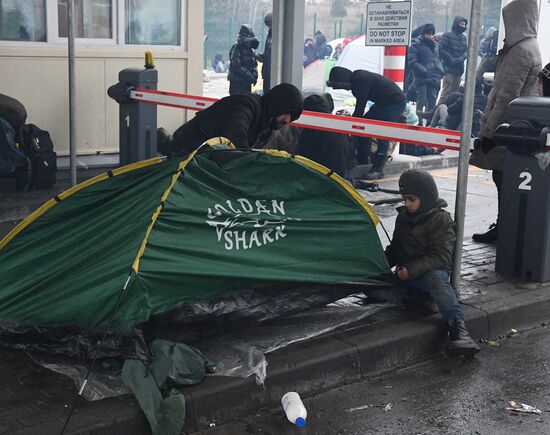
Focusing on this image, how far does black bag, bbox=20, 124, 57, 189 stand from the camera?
8836 mm

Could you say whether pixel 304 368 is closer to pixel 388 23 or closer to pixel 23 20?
pixel 23 20

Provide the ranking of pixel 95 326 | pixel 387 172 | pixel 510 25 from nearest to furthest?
1. pixel 95 326
2. pixel 510 25
3. pixel 387 172

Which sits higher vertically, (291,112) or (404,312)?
(291,112)

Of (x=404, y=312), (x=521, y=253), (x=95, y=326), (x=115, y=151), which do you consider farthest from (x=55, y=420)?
(x=115, y=151)

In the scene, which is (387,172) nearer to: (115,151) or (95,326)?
(115,151)

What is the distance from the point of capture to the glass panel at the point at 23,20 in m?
9.38

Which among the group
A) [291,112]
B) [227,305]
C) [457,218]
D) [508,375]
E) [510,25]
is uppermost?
[510,25]

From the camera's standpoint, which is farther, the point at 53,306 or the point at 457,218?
the point at 457,218

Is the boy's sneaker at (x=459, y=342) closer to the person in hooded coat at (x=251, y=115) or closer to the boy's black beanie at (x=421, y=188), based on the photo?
the boy's black beanie at (x=421, y=188)

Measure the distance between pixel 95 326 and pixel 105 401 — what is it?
406 mm

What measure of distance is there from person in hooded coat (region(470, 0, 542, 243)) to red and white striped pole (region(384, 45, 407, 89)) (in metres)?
4.47

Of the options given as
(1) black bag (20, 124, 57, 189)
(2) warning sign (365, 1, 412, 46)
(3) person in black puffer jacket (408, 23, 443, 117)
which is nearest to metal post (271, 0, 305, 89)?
(1) black bag (20, 124, 57, 189)

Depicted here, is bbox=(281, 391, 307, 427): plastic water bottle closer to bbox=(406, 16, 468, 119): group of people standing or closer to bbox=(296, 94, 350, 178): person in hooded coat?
bbox=(296, 94, 350, 178): person in hooded coat

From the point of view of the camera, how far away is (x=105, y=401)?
424 centimetres
